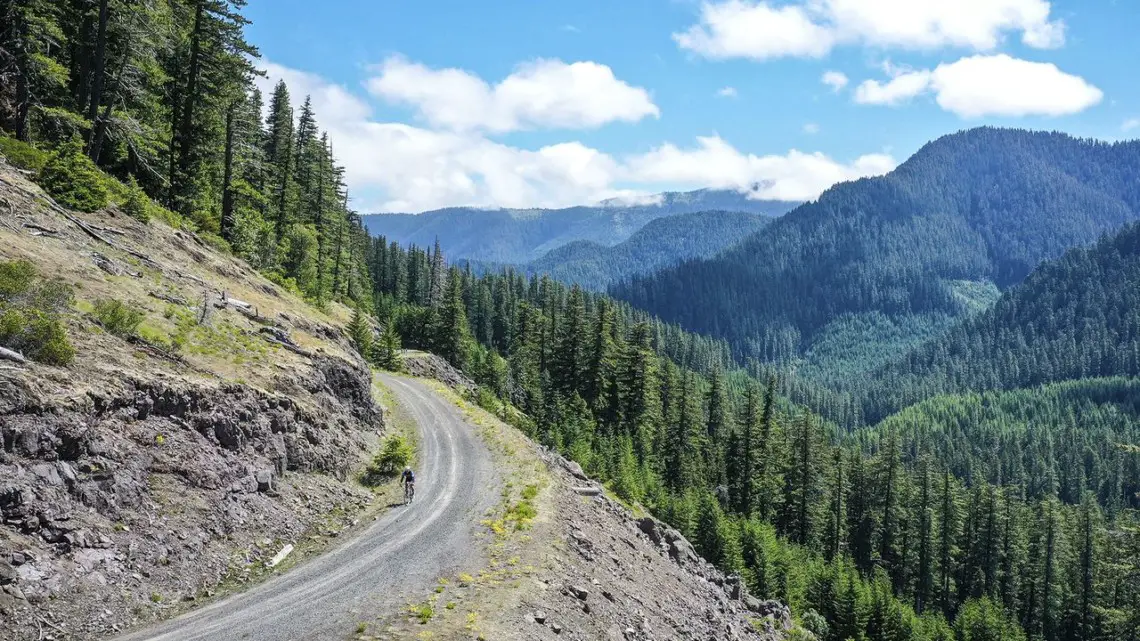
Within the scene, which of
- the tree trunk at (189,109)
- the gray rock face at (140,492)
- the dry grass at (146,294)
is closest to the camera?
the gray rock face at (140,492)

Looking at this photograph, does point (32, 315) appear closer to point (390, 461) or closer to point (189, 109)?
point (390, 461)

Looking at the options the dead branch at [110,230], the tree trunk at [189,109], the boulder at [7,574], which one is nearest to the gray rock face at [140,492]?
the boulder at [7,574]

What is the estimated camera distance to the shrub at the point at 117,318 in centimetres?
2195

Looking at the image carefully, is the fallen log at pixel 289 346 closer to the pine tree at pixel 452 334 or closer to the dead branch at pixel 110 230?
the dead branch at pixel 110 230

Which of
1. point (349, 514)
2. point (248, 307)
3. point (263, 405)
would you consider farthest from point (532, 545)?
point (248, 307)

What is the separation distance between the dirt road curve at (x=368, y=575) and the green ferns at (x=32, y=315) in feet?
28.0

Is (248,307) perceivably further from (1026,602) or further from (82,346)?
(1026,602)

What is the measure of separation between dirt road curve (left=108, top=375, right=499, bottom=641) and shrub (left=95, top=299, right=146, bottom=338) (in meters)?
10.3

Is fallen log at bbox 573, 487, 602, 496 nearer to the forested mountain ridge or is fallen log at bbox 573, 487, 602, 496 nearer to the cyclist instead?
the cyclist

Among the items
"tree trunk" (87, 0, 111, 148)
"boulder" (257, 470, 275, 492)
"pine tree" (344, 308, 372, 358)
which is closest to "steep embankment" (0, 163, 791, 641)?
"boulder" (257, 470, 275, 492)

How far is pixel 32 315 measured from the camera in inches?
741

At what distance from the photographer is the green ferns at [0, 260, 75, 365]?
17828mm

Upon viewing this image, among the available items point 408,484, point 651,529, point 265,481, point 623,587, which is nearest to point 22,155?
point 265,481

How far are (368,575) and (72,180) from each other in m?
24.2
